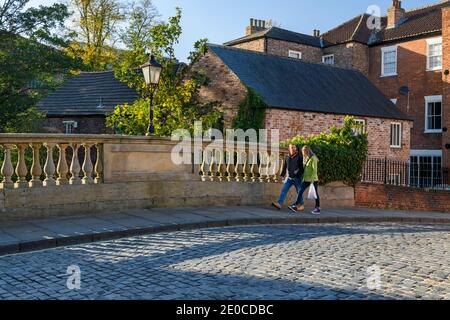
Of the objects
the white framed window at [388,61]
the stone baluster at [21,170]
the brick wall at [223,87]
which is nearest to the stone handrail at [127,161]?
the stone baluster at [21,170]

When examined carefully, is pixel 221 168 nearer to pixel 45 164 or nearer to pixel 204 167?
pixel 204 167

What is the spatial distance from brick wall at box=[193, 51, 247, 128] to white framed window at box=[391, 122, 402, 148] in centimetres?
1101

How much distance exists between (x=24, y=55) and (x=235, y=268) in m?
18.6

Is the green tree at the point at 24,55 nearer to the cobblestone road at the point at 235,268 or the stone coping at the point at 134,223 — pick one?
the stone coping at the point at 134,223

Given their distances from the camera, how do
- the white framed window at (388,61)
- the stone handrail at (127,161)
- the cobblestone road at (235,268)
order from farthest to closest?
the white framed window at (388,61) < the stone handrail at (127,161) < the cobblestone road at (235,268)

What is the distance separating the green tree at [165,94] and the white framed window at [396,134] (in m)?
13.6

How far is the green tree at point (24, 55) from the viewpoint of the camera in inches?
811

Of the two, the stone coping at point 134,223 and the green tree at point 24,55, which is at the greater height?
the green tree at point 24,55

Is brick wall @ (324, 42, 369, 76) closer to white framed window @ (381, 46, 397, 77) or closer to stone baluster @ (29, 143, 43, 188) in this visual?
white framed window @ (381, 46, 397, 77)

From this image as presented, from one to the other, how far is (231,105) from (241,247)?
1669 centimetres

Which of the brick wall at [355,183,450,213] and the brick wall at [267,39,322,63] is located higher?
the brick wall at [267,39,322,63]

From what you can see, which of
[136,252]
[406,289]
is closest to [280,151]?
[136,252]

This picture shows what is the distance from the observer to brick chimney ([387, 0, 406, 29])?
112 feet

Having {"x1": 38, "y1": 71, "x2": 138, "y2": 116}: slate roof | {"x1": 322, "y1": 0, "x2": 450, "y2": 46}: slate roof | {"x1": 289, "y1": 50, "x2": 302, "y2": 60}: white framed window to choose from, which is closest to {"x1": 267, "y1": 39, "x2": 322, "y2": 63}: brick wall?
{"x1": 289, "y1": 50, "x2": 302, "y2": 60}: white framed window
